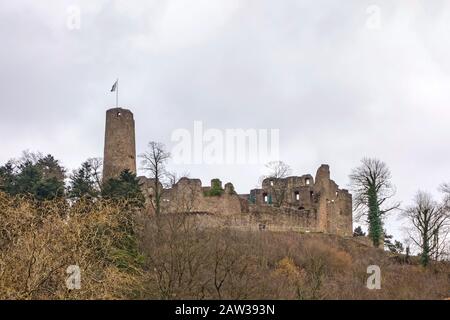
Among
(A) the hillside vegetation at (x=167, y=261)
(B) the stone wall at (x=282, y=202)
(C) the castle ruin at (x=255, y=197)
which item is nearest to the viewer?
(A) the hillside vegetation at (x=167, y=261)

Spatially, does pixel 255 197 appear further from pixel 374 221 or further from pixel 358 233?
pixel 358 233

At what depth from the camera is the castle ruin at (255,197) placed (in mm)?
38875

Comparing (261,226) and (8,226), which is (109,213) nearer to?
(8,226)

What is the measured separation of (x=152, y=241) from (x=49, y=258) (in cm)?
1105

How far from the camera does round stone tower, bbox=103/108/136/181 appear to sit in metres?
38.5

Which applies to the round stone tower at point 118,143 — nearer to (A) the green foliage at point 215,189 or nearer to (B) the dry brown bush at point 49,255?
(A) the green foliage at point 215,189

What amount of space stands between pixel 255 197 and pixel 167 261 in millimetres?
31350

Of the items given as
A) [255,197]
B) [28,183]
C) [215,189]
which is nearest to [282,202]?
[255,197]

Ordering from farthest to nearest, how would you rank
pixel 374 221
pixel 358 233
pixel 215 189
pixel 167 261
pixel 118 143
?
pixel 358 233
pixel 374 221
pixel 215 189
pixel 118 143
pixel 167 261

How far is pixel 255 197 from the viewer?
52938mm

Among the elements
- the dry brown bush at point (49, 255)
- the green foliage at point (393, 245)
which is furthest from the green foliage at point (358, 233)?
the dry brown bush at point (49, 255)

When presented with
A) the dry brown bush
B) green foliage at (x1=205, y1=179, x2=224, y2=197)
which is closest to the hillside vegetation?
the dry brown bush
